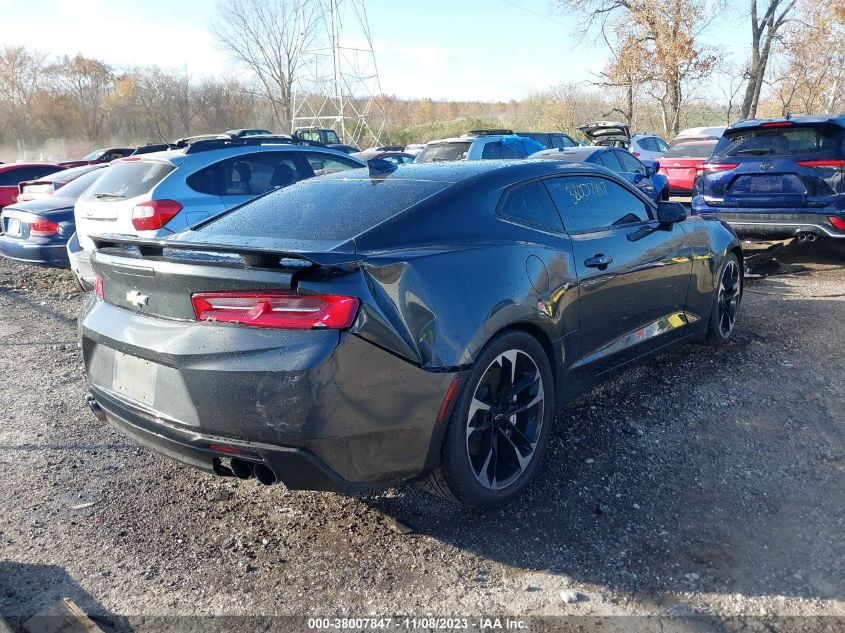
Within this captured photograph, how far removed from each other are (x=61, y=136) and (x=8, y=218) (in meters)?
49.2

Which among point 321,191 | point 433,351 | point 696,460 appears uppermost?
point 321,191

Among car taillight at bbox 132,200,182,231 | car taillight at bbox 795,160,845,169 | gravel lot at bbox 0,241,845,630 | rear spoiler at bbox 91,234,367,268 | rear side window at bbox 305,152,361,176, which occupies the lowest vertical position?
gravel lot at bbox 0,241,845,630

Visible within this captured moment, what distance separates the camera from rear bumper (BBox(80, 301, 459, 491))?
7.97 ft

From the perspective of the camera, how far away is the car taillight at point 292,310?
2.45 m

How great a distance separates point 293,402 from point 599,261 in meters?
2.03

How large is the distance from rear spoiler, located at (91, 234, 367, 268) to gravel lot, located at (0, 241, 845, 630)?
1.25 meters

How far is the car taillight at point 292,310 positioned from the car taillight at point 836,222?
692 cm

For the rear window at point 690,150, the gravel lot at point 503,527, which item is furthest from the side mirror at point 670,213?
the rear window at point 690,150

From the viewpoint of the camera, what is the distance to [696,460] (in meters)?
3.50

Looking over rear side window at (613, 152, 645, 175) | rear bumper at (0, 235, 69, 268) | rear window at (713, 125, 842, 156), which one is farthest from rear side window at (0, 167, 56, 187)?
rear window at (713, 125, 842, 156)

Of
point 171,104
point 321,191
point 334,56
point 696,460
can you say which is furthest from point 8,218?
point 171,104

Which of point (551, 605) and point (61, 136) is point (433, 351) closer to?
point (551, 605)

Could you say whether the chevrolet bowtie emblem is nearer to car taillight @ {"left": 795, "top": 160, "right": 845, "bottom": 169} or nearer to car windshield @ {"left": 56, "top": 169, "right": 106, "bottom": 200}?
car windshield @ {"left": 56, "top": 169, "right": 106, "bottom": 200}

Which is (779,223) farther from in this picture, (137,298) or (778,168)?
(137,298)
